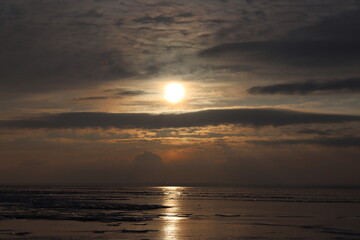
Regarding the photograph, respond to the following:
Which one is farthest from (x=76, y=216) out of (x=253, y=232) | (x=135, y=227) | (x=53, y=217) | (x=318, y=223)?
(x=318, y=223)

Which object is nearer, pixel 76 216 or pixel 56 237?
pixel 56 237

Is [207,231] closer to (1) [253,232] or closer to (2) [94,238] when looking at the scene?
(1) [253,232]

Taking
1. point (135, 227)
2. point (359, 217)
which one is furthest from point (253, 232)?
point (359, 217)

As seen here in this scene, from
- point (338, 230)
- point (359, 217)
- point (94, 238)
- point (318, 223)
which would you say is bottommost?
point (94, 238)

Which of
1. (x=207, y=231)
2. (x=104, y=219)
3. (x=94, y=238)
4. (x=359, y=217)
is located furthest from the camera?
(x=359, y=217)

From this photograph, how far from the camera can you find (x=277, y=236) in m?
34.6

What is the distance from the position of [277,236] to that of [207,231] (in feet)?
19.8

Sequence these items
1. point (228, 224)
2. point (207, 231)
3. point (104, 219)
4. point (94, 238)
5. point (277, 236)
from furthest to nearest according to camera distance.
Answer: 1. point (104, 219)
2. point (228, 224)
3. point (207, 231)
4. point (277, 236)
5. point (94, 238)

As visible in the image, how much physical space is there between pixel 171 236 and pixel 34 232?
11.0 m

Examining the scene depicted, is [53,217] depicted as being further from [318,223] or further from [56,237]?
[318,223]

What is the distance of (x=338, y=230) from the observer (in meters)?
39.3

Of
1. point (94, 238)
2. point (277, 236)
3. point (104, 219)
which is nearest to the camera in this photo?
point (94, 238)

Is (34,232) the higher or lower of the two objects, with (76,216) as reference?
lower

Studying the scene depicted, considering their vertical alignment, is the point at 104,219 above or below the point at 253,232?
above
